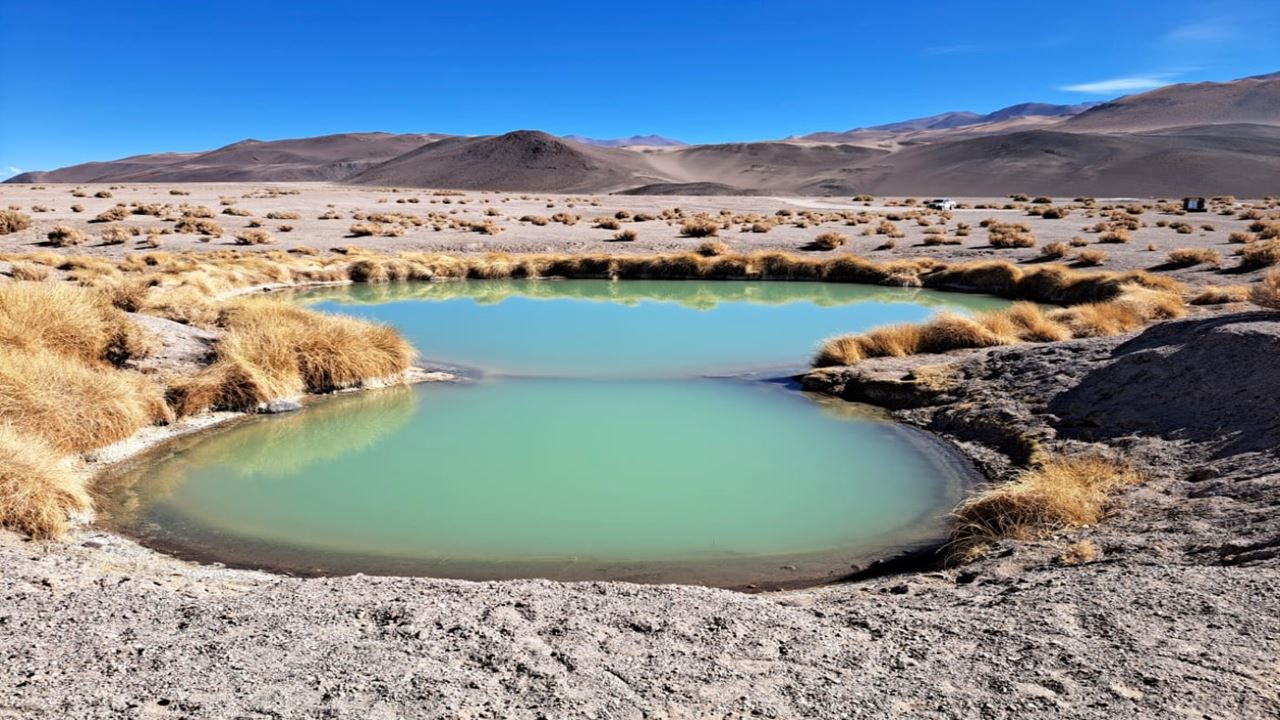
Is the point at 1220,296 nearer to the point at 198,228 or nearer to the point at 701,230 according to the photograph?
the point at 701,230

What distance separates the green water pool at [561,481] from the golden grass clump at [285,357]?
43 centimetres

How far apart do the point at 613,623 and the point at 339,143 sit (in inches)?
7556

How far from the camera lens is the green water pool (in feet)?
19.8

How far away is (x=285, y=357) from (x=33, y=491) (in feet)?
15.4

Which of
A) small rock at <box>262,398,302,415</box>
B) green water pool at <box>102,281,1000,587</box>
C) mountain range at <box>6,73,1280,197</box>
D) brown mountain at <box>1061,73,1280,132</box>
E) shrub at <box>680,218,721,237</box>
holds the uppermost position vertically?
brown mountain at <box>1061,73,1280,132</box>

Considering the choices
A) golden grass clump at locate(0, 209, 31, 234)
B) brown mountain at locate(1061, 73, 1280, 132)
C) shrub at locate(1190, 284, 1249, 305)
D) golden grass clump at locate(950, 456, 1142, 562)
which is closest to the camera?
golden grass clump at locate(950, 456, 1142, 562)

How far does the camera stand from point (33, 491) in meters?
5.59

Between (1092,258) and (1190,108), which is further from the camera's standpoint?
(1190,108)

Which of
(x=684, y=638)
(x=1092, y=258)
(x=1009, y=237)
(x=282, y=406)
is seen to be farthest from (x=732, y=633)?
(x=1009, y=237)

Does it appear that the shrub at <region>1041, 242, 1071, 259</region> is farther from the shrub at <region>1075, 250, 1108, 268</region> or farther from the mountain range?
the mountain range

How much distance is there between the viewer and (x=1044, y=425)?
8.26 m

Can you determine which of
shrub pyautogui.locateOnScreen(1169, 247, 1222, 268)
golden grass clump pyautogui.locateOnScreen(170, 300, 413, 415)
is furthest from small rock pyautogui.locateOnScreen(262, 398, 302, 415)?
shrub pyautogui.locateOnScreen(1169, 247, 1222, 268)

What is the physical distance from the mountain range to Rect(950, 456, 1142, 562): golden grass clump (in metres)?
Result: 83.6

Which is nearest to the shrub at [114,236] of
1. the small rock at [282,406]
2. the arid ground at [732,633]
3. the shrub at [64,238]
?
the shrub at [64,238]
